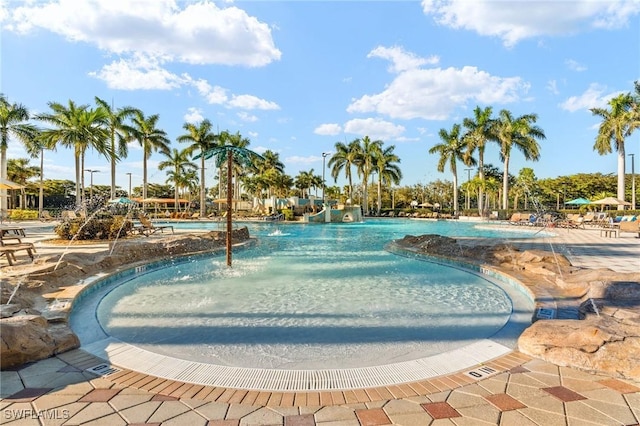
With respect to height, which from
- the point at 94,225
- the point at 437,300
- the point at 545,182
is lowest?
the point at 437,300

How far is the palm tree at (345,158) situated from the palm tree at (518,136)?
1600 cm

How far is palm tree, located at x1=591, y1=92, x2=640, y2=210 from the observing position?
29.5m

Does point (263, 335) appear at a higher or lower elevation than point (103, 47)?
lower

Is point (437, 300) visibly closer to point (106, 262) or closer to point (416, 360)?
point (416, 360)

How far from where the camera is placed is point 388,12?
11453 mm

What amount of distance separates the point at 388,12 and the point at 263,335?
10873mm

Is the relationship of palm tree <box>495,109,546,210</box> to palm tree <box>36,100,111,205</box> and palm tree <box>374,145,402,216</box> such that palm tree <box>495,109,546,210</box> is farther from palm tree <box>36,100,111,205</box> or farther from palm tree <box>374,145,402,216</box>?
palm tree <box>36,100,111,205</box>

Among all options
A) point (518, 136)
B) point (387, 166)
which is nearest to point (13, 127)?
point (387, 166)

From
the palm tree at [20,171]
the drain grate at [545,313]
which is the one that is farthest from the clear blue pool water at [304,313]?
the palm tree at [20,171]

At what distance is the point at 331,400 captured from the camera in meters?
2.69

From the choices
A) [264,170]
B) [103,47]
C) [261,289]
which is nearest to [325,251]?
[261,289]

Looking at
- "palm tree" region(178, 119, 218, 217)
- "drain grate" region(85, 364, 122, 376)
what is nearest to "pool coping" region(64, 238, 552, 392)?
"drain grate" region(85, 364, 122, 376)

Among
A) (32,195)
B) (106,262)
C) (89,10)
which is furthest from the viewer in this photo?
(32,195)

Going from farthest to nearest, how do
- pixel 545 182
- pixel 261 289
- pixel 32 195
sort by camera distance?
pixel 545 182 < pixel 32 195 < pixel 261 289
